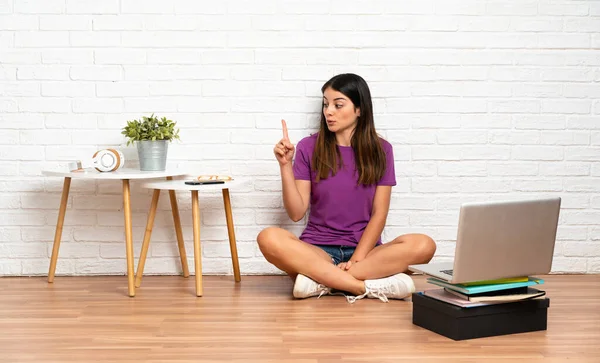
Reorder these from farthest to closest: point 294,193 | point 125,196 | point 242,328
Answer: point 294,193 → point 125,196 → point 242,328

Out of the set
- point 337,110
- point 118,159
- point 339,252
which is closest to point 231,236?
point 339,252

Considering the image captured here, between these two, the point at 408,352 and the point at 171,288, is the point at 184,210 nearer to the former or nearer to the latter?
the point at 171,288

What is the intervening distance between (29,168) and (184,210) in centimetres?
70

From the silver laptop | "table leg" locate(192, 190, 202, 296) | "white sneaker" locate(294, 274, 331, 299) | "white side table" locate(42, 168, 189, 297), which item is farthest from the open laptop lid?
"white side table" locate(42, 168, 189, 297)

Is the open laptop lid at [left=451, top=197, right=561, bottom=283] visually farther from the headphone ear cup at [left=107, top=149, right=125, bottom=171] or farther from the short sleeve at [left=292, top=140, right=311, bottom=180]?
the headphone ear cup at [left=107, top=149, right=125, bottom=171]

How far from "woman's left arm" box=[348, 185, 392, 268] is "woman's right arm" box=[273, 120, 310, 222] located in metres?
0.28

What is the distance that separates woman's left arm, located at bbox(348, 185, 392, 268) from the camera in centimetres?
302

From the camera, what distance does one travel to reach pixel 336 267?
2.90 metres

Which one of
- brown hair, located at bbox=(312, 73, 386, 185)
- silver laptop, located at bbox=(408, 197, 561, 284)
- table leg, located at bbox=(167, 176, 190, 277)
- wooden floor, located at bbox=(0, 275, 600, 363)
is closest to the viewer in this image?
wooden floor, located at bbox=(0, 275, 600, 363)

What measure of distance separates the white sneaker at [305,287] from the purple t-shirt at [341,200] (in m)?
0.27

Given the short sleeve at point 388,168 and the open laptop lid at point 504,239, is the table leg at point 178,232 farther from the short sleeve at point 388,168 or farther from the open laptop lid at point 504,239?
the open laptop lid at point 504,239

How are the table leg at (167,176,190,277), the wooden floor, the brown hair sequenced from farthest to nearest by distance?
the table leg at (167,176,190,277) → the brown hair → the wooden floor

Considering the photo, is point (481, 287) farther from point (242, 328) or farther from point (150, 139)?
point (150, 139)

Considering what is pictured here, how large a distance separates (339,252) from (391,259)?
276 millimetres
